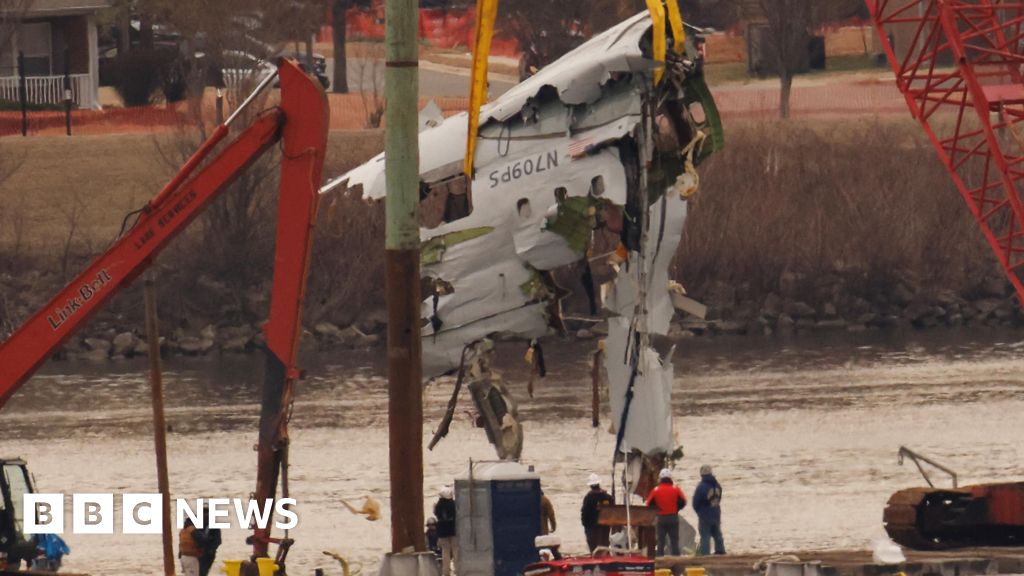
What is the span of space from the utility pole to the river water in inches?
434

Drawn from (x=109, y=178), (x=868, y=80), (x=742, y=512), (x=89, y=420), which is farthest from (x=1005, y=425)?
(x=868, y=80)

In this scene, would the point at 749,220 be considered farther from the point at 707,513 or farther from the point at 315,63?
the point at 707,513

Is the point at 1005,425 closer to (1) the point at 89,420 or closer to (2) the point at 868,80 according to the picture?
(1) the point at 89,420

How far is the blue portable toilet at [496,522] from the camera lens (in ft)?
89.5

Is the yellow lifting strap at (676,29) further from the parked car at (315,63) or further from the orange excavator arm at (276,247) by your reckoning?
the parked car at (315,63)

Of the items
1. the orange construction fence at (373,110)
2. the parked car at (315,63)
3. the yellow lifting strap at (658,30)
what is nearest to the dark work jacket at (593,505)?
the yellow lifting strap at (658,30)

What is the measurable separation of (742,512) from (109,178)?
51.1 metres

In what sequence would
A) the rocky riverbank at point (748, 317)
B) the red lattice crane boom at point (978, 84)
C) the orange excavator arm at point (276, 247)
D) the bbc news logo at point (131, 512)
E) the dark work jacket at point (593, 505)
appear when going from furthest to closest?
the rocky riverbank at point (748, 317)
the red lattice crane boom at point (978, 84)
the bbc news logo at point (131, 512)
the dark work jacket at point (593, 505)
the orange excavator arm at point (276, 247)

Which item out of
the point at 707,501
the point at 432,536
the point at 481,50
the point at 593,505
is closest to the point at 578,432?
the point at 707,501

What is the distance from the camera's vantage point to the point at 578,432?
54688mm

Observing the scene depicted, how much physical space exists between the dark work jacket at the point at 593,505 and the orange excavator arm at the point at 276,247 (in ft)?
14.5

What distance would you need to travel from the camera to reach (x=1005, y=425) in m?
52.2

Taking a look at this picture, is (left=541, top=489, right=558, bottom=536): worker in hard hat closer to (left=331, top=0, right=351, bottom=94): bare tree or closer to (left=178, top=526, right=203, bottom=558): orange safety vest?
(left=178, top=526, right=203, bottom=558): orange safety vest

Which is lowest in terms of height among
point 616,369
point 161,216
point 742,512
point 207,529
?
point 742,512
